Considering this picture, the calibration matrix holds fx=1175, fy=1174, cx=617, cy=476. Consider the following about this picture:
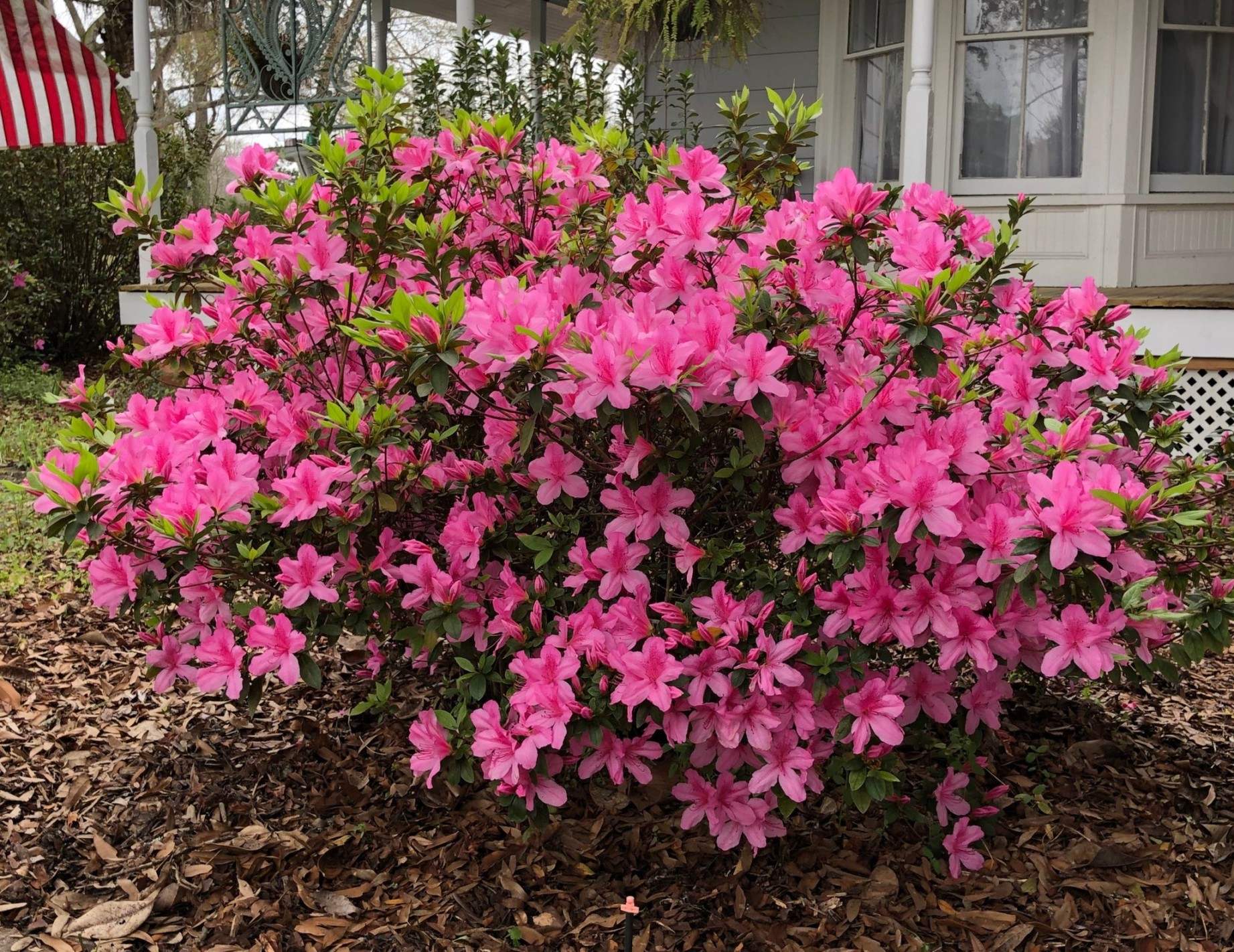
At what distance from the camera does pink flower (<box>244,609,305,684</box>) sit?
6.66 feet

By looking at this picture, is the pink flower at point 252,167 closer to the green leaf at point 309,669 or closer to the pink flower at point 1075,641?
the green leaf at point 309,669

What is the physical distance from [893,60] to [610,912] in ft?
20.5

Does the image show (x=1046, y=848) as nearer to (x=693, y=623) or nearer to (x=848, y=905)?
(x=848, y=905)

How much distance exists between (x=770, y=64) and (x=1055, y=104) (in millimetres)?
2215

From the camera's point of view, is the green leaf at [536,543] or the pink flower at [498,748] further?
the green leaf at [536,543]

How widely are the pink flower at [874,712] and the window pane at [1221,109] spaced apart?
19.6 feet

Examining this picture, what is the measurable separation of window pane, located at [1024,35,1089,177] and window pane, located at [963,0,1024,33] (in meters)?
0.16

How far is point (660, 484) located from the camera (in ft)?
6.59

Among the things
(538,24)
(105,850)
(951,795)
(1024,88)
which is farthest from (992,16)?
(105,850)

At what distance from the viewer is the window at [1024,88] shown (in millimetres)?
6477

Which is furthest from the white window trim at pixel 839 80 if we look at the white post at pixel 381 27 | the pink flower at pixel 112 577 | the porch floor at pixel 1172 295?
the pink flower at pixel 112 577

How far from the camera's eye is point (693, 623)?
2006 mm

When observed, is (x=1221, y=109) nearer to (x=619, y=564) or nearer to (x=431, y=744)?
(x=619, y=564)

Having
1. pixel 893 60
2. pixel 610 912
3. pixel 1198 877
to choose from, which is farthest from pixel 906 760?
pixel 893 60
